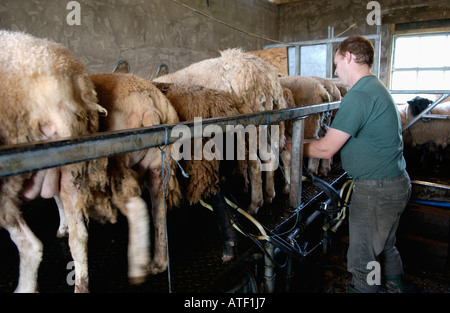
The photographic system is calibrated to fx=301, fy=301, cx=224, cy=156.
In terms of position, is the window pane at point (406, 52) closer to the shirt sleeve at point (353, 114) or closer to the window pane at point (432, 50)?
the window pane at point (432, 50)

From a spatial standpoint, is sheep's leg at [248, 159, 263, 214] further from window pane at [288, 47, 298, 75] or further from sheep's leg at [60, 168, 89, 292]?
window pane at [288, 47, 298, 75]

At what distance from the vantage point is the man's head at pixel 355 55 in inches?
81.2

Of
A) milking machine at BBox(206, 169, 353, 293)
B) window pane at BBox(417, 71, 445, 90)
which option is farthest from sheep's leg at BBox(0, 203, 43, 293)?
window pane at BBox(417, 71, 445, 90)

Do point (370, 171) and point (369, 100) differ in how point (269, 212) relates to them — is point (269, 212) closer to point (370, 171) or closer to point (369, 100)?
point (370, 171)

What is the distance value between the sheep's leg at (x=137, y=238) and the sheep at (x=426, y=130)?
570cm

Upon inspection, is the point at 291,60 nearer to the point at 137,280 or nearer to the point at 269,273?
the point at 269,273

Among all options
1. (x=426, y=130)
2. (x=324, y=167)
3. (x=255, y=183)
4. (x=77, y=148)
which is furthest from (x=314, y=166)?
(x=77, y=148)

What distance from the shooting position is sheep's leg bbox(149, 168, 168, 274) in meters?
1.91

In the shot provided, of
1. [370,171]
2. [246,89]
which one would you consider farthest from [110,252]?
[370,171]

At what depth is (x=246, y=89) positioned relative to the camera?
2584 millimetres

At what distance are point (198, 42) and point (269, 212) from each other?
216 inches

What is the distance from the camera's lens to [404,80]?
9109 millimetres
